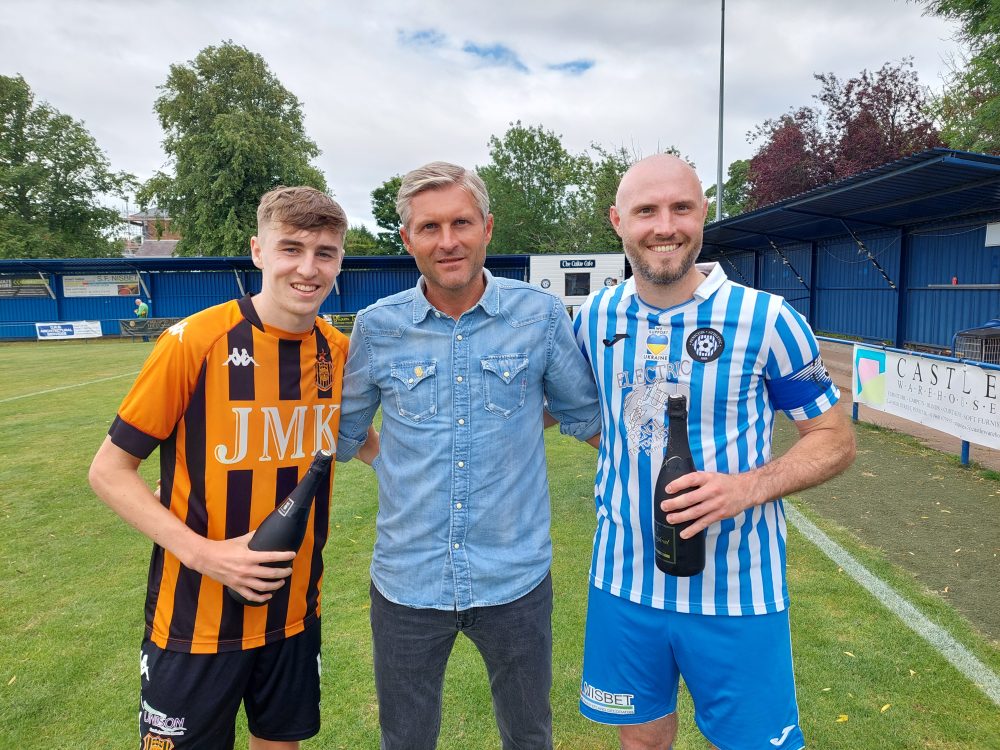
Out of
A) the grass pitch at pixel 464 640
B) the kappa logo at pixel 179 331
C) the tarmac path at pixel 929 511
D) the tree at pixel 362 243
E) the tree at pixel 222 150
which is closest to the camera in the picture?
the kappa logo at pixel 179 331

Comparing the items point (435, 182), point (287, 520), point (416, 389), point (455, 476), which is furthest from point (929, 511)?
point (287, 520)

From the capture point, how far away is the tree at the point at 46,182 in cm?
4134

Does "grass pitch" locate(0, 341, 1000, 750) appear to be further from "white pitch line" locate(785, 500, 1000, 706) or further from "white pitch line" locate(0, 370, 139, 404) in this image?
"white pitch line" locate(0, 370, 139, 404)

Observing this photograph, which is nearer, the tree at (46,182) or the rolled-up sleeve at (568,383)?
the rolled-up sleeve at (568,383)

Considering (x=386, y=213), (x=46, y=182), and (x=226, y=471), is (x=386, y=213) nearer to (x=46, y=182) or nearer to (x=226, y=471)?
(x=46, y=182)

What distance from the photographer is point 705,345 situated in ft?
7.47

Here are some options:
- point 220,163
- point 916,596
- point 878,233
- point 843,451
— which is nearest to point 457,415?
point 843,451

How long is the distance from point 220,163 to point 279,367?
4097cm

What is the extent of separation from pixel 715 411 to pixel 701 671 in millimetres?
909

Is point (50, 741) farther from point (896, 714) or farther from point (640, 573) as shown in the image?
point (896, 714)

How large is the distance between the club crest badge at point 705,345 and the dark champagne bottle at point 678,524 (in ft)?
0.54

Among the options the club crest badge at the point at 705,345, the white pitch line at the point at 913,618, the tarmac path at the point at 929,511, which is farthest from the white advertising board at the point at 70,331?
the club crest badge at the point at 705,345

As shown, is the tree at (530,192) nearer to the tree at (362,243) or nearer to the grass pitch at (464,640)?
the tree at (362,243)

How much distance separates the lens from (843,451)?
2332 mm
